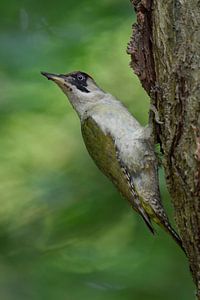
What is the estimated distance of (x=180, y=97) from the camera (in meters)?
3.72

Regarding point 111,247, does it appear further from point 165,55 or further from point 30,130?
point 165,55

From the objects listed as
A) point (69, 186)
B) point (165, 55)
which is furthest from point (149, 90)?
point (69, 186)

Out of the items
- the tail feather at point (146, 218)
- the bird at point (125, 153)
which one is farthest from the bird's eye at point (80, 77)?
the tail feather at point (146, 218)

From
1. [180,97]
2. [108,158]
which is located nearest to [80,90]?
[108,158]

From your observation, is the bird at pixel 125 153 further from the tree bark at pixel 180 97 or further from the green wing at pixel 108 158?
the tree bark at pixel 180 97

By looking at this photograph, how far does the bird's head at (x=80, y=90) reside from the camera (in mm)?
5277

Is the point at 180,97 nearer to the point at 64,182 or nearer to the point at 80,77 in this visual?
Result: the point at 80,77

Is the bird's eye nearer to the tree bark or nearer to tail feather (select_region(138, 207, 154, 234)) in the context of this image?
tail feather (select_region(138, 207, 154, 234))

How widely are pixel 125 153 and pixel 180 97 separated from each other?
122 cm

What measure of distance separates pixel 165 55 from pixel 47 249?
238cm

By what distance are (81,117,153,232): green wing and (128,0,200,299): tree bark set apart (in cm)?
97

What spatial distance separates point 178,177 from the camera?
3754mm

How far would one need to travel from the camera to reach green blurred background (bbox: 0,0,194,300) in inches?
214

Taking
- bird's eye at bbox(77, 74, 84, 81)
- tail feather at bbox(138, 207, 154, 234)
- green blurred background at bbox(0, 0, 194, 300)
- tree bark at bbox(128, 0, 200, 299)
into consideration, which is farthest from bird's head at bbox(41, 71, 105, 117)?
tree bark at bbox(128, 0, 200, 299)
